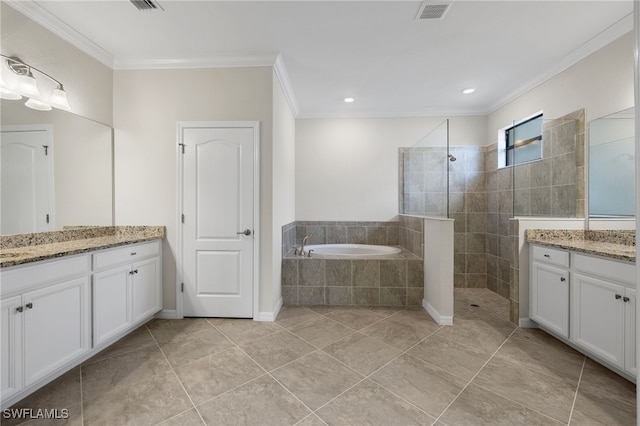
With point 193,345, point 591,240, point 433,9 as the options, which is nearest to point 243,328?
point 193,345

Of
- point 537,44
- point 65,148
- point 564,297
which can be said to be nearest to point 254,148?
point 65,148

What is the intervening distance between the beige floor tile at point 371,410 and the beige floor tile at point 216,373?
0.60 metres

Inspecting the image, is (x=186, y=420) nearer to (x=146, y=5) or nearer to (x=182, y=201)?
(x=182, y=201)

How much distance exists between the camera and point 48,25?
82.5 inches

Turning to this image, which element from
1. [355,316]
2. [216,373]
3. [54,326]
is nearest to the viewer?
[54,326]

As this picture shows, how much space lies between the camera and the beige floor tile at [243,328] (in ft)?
7.64

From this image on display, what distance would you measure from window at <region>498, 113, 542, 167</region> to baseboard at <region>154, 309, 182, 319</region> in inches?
167

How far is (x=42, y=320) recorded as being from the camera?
5.23ft

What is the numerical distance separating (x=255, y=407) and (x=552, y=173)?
344cm

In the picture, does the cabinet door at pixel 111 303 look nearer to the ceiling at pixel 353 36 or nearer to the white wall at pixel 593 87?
the ceiling at pixel 353 36

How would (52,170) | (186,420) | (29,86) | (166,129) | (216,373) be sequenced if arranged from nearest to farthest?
(186,420) < (216,373) < (29,86) < (52,170) < (166,129)

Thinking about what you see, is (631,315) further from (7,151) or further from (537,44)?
(7,151)

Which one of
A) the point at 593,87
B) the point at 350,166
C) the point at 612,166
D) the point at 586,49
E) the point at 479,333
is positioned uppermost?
the point at 586,49

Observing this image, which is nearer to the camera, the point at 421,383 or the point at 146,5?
the point at 421,383
